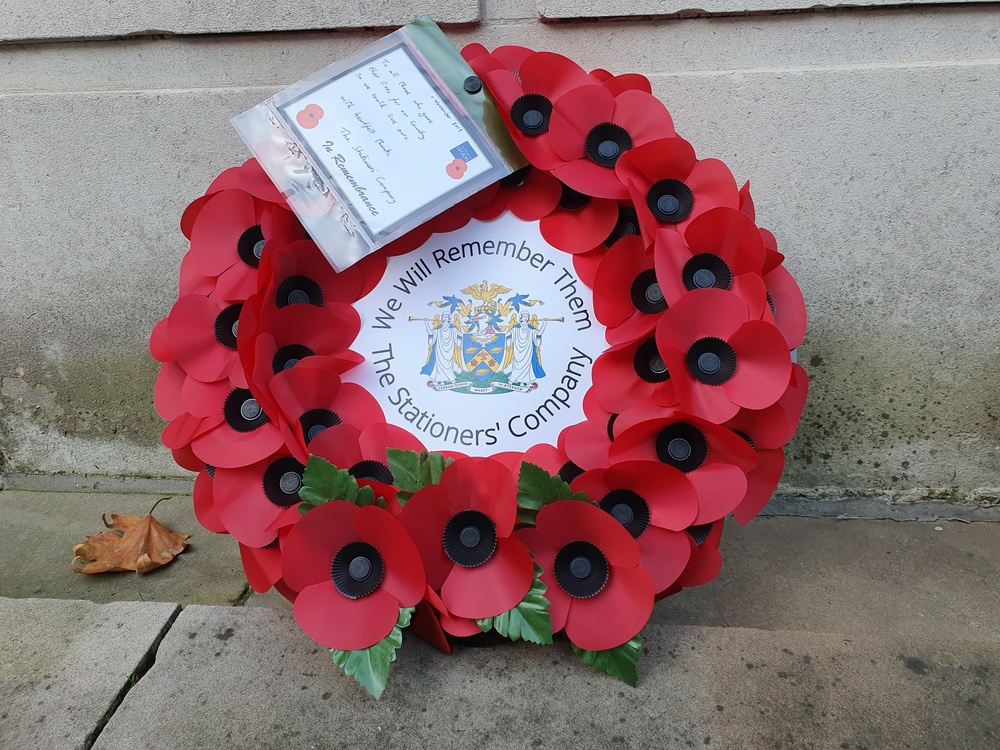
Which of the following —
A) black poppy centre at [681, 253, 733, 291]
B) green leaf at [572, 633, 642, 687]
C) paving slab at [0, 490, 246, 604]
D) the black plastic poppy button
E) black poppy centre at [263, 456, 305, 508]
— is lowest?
paving slab at [0, 490, 246, 604]

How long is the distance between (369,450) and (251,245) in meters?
0.60

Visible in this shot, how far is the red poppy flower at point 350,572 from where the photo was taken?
4.82 ft

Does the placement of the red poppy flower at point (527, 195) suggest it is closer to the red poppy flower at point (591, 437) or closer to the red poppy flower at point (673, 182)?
the red poppy flower at point (673, 182)

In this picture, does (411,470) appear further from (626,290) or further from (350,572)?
(626,290)

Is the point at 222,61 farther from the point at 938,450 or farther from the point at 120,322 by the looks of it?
the point at 938,450

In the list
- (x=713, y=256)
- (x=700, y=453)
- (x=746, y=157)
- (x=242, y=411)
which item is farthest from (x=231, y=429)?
(x=746, y=157)

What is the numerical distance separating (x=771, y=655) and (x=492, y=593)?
0.65 meters

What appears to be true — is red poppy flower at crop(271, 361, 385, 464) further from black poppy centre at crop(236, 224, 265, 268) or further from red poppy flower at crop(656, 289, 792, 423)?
red poppy flower at crop(656, 289, 792, 423)

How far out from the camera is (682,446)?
159 cm

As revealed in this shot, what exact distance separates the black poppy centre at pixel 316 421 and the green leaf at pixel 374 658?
440 millimetres

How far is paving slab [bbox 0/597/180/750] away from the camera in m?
1.53

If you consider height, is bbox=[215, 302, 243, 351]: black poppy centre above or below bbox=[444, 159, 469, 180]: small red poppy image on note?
below

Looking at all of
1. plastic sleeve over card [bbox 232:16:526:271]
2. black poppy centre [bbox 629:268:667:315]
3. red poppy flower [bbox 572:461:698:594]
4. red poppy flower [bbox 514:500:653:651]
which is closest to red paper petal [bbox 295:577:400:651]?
red poppy flower [bbox 514:500:653:651]

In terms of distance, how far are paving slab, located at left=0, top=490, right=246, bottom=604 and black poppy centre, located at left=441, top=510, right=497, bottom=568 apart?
974 mm
